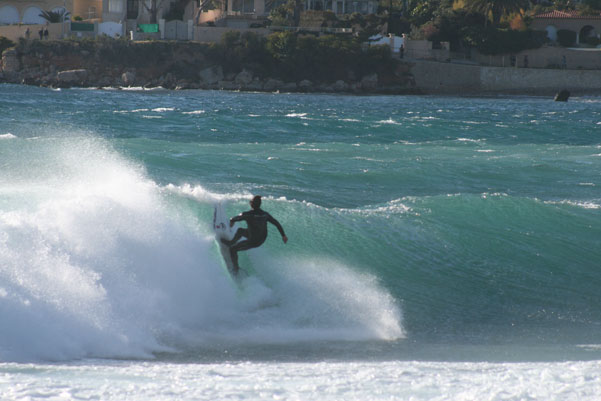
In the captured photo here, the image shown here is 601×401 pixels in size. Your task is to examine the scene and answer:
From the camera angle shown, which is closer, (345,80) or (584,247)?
(584,247)

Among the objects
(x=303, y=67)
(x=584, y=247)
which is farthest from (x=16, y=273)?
(x=303, y=67)

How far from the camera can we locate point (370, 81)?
68438 mm

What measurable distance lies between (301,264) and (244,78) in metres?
56.8

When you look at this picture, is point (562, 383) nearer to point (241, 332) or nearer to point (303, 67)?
point (241, 332)

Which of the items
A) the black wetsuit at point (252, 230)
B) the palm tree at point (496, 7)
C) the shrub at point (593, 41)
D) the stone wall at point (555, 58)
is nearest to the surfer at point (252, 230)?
the black wetsuit at point (252, 230)

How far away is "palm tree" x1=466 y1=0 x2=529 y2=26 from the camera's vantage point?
72562 mm

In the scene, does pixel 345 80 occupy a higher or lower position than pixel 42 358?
higher

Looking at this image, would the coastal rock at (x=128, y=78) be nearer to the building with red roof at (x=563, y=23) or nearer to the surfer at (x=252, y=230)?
the building with red roof at (x=563, y=23)

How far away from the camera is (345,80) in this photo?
6850 cm

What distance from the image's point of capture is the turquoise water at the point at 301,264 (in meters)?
9.00

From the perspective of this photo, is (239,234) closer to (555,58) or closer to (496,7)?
(555,58)

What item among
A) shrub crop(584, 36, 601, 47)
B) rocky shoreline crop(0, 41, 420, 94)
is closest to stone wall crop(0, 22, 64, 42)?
rocky shoreline crop(0, 41, 420, 94)

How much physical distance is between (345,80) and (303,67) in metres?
3.81

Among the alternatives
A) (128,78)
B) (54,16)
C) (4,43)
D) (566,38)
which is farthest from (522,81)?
(4,43)
